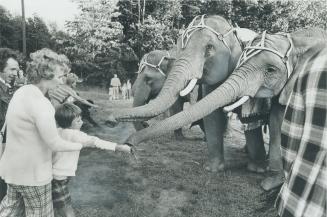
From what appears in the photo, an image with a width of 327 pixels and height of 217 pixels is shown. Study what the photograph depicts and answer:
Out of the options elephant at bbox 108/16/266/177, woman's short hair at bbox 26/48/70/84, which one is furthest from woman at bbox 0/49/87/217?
elephant at bbox 108/16/266/177

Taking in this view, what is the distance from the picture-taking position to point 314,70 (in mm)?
1529

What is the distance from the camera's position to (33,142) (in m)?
3.27

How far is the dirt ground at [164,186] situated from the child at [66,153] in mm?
807

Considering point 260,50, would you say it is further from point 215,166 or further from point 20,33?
point 20,33

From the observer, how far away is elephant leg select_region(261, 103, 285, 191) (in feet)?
19.0

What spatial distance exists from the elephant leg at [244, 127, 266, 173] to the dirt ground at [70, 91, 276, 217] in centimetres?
18

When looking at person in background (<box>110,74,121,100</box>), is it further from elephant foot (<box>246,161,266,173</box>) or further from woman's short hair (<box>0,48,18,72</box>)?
woman's short hair (<box>0,48,18,72</box>)

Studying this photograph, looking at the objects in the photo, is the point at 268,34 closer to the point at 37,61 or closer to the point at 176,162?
the point at 176,162

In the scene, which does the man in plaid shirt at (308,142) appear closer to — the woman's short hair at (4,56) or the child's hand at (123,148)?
the child's hand at (123,148)

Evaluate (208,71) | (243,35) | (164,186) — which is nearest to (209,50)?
(208,71)

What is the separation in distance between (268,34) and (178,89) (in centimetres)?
161

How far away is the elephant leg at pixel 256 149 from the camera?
6809 mm

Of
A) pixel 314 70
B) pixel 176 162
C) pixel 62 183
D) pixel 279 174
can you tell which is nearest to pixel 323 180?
pixel 314 70

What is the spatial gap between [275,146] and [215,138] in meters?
1.27
